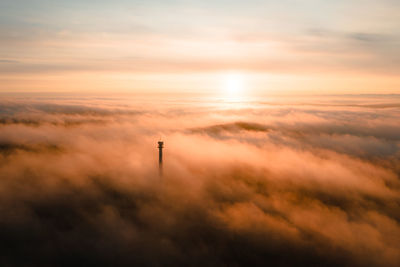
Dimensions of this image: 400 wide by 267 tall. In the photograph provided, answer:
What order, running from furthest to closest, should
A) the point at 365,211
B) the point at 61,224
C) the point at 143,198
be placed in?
1. the point at 365,211
2. the point at 143,198
3. the point at 61,224

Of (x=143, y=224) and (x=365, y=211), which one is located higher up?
(x=143, y=224)

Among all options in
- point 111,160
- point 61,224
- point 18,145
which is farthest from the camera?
point 18,145

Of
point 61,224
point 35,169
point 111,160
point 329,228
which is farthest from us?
point 111,160

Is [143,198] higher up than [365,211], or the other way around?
[143,198]

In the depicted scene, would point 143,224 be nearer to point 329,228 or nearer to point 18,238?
point 18,238

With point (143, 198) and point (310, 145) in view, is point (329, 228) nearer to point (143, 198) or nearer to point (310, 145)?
point (143, 198)

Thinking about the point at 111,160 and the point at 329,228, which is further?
the point at 111,160

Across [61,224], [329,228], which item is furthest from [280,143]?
[61,224]

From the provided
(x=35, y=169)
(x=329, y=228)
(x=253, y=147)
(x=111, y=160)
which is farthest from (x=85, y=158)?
(x=329, y=228)

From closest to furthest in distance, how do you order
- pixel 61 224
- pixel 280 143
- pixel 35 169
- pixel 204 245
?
pixel 204 245 → pixel 61 224 → pixel 35 169 → pixel 280 143
